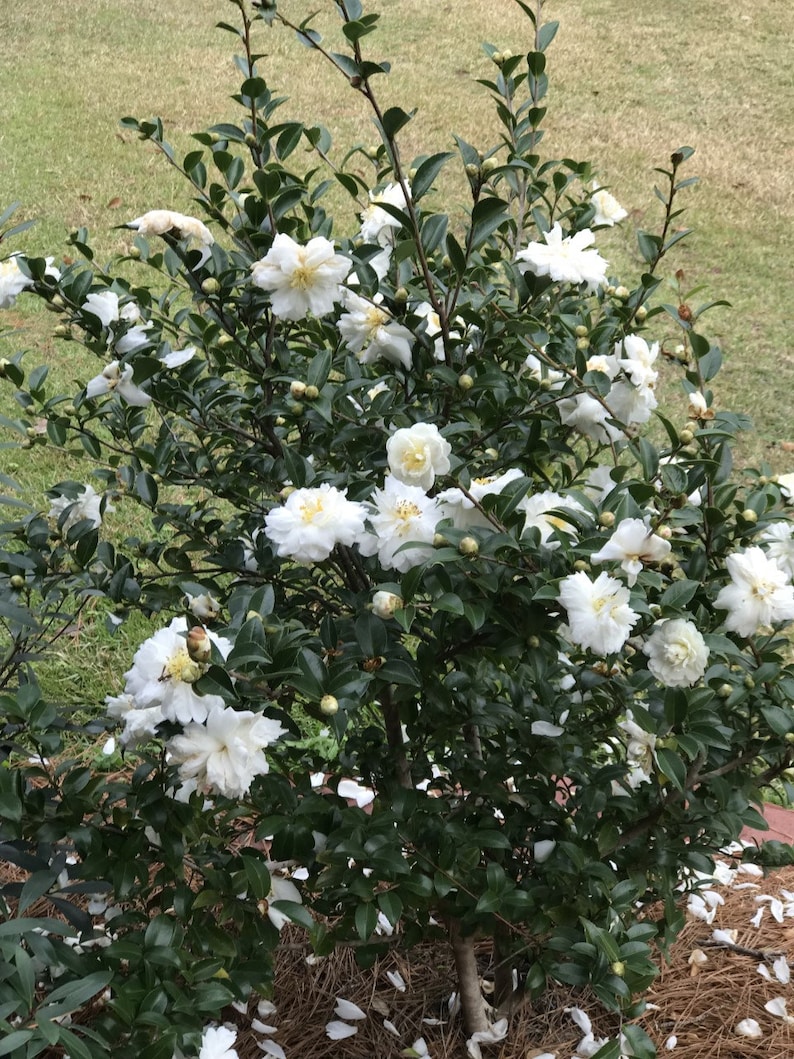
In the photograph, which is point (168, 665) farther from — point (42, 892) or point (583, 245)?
point (583, 245)

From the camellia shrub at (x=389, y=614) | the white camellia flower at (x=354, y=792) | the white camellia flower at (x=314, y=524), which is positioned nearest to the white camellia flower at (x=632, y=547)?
the camellia shrub at (x=389, y=614)

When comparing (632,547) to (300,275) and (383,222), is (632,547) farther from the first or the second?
(383,222)

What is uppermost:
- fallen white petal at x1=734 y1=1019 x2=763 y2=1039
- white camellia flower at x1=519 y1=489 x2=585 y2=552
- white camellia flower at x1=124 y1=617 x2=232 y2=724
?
white camellia flower at x1=519 y1=489 x2=585 y2=552

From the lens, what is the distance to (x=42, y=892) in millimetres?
1113

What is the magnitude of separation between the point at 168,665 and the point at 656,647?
52 centimetres

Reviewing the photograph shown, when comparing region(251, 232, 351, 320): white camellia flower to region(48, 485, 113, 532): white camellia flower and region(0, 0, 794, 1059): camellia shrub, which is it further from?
region(48, 485, 113, 532): white camellia flower

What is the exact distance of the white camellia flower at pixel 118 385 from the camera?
1298 millimetres

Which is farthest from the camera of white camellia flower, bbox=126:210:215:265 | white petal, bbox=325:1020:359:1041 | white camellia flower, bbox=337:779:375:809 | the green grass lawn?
the green grass lawn

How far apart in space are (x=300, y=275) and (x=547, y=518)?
0.41 metres

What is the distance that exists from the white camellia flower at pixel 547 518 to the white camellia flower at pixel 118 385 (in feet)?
1.72

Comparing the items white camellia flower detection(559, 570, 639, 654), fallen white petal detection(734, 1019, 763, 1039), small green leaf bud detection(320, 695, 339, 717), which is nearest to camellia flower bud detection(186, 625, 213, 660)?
small green leaf bud detection(320, 695, 339, 717)

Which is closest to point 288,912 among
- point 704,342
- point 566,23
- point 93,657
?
point 704,342

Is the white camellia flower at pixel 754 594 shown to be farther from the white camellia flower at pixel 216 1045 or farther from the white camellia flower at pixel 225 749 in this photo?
the white camellia flower at pixel 216 1045

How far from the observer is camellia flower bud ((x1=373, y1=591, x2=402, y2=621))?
3.42 feet
